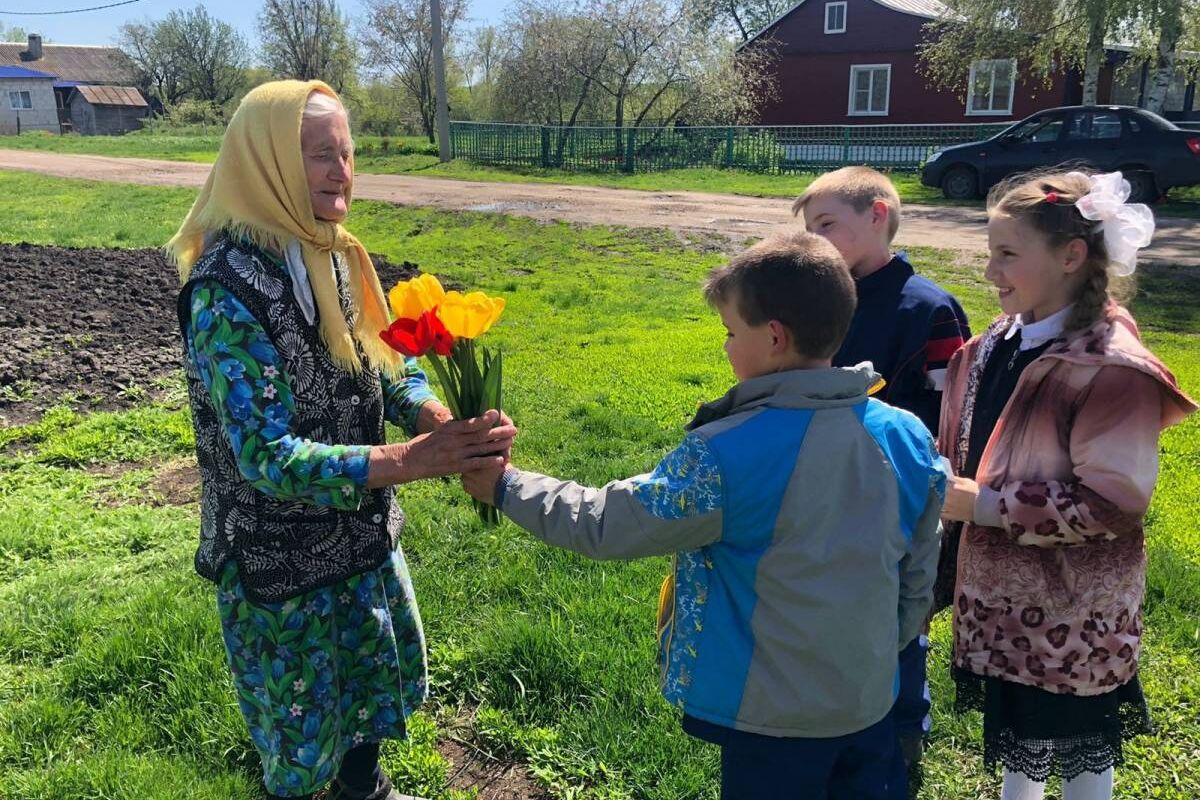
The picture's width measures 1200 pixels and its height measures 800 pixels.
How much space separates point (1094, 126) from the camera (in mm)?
15984

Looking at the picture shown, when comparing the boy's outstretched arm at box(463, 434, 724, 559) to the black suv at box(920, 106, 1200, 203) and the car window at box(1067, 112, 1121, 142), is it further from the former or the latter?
the car window at box(1067, 112, 1121, 142)

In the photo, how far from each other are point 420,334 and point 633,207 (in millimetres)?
15926

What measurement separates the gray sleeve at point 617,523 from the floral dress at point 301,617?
18.7 inches

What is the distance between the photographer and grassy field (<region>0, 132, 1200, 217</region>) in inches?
754

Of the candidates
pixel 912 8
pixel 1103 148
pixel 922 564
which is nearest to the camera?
pixel 922 564

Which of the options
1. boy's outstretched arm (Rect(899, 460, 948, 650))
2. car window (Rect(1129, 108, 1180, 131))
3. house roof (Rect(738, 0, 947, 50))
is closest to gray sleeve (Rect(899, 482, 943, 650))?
boy's outstretched arm (Rect(899, 460, 948, 650))

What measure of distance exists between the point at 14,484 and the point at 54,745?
267 centimetres

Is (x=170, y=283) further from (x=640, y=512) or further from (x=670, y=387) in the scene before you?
(x=640, y=512)

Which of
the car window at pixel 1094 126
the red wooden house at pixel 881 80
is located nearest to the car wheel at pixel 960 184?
the car window at pixel 1094 126

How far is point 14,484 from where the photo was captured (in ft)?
16.5

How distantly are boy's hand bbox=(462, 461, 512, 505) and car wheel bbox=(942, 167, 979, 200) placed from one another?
59.8ft

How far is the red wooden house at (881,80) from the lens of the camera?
30.2 m

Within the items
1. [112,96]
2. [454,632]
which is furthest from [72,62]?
[454,632]

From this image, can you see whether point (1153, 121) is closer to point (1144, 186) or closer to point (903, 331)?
point (1144, 186)
